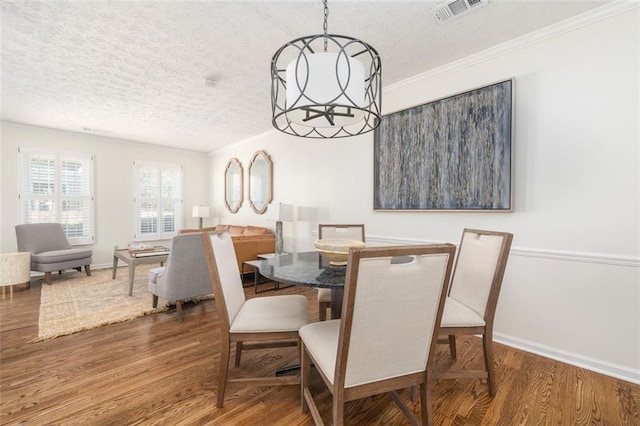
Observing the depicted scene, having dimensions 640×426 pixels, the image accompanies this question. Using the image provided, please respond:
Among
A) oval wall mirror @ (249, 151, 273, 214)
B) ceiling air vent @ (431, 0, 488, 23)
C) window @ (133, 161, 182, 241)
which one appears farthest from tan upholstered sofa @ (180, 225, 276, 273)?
ceiling air vent @ (431, 0, 488, 23)

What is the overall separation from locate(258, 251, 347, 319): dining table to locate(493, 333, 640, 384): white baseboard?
1.58 meters

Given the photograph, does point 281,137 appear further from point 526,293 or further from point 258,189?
point 526,293

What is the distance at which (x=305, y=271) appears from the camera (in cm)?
161

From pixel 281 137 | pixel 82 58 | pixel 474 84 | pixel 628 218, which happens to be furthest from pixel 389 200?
pixel 82 58

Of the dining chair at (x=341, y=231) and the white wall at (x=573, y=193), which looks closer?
the white wall at (x=573, y=193)

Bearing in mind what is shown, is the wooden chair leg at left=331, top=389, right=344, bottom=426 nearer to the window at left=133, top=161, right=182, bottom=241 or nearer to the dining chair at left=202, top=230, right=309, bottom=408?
the dining chair at left=202, top=230, right=309, bottom=408

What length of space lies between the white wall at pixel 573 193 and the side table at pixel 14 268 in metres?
5.27

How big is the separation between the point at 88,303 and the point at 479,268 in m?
4.04

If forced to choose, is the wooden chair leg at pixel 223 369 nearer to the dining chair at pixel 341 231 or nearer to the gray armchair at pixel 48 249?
the dining chair at pixel 341 231

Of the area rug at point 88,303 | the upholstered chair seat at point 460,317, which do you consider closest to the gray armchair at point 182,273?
the area rug at point 88,303

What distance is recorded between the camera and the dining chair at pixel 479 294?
162 centimetres

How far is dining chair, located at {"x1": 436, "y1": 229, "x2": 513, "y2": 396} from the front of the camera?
1.62 meters

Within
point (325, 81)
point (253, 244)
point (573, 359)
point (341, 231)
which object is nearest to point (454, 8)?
point (325, 81)

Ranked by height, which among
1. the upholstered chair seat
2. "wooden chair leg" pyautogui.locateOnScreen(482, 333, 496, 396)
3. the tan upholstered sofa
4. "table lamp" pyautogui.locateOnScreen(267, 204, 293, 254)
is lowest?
"wooden chair leg" pyautogui.locateOnScreen(482, 333, 496, 396)
